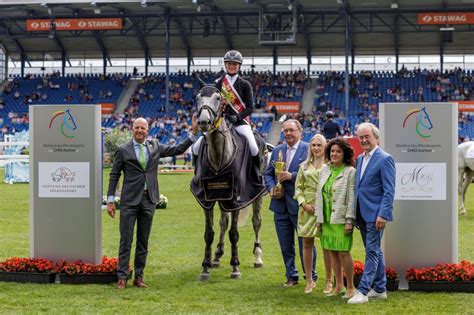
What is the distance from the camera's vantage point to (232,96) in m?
10.7

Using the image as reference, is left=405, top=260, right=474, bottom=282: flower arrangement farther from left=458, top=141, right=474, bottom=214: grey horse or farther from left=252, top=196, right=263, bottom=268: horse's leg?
left=458, top=141, right=474, bottom=214: grey horse

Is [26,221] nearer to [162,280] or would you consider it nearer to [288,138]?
[162,280]

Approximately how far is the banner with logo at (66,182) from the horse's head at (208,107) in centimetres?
134

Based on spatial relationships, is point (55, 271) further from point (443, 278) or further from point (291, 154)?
point (443, 278)

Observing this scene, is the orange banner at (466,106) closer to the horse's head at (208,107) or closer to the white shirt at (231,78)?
the white shirt at (231,78)

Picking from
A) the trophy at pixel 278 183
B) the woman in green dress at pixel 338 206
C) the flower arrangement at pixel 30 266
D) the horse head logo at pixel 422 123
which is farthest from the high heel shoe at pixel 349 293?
the flower arrangement at pixel 30 266

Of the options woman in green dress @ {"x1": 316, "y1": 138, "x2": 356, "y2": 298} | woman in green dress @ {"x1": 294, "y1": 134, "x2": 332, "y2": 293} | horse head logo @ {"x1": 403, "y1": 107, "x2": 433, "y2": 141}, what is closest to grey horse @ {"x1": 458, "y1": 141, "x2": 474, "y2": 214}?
horse head logo @ {"x1": 403, "y1": 107, "x2": 433, "y2": 141}

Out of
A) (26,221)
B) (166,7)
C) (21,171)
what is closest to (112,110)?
(166,7)

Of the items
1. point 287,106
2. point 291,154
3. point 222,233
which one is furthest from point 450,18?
point 291,154

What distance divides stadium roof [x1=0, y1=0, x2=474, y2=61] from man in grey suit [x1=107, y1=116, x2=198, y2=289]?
122ft

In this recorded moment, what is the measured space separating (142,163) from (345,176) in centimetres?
246

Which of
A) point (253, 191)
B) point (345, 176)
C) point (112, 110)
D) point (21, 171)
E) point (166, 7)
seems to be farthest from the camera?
point (112, 110)

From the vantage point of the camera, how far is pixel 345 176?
8508 mm

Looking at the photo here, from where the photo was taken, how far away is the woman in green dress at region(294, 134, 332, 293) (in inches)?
357
